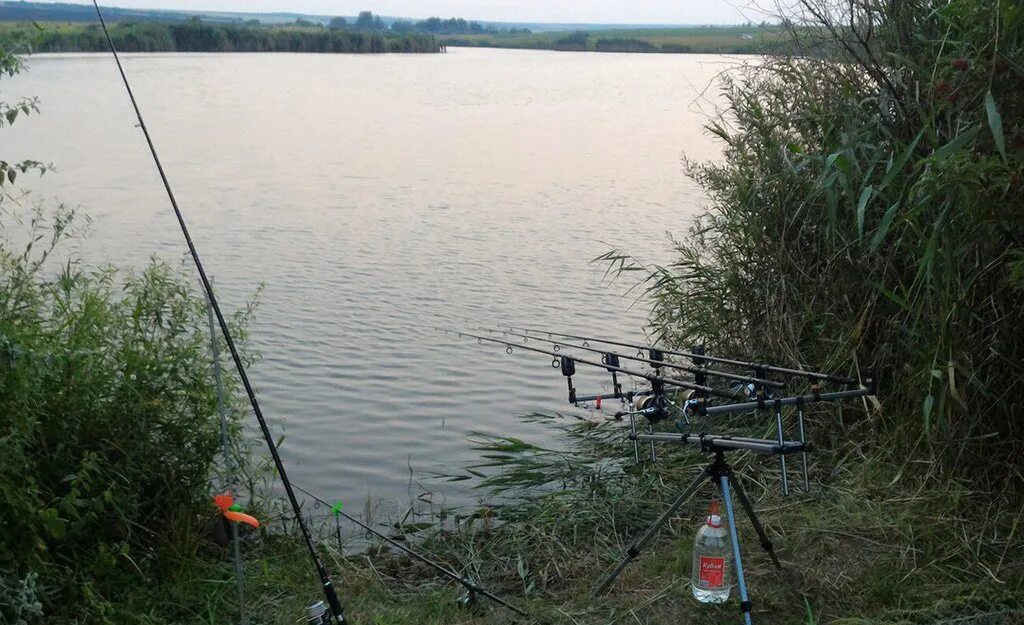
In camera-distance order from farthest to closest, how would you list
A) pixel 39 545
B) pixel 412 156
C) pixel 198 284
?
pixel 412 156 < pixel 198 284 < pixel 39 545

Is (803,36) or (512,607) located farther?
(803,36)

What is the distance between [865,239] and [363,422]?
3.15 metres

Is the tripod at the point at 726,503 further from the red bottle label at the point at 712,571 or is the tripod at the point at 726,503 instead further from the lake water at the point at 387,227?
the lake water at the point at 387,227

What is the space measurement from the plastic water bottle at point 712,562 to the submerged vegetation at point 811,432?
0.07 meters

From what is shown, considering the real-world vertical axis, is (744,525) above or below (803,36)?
below

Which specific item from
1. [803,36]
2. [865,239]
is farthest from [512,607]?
[803,36]

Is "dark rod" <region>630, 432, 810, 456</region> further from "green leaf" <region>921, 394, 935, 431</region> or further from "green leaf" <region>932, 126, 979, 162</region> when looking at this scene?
"green leaf" <region>932, 126, 979, 162</region>

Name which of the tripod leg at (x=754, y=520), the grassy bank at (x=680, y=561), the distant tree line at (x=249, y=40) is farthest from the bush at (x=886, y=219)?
the distant tree line at (x=249, y=40)

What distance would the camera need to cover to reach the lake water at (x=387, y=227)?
645 centimetres

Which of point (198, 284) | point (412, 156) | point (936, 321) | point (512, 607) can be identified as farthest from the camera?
point (412, 156)

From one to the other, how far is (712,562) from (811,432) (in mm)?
1606

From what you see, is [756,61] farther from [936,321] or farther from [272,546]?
[272,546]

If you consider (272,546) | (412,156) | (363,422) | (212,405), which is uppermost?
(212,405)

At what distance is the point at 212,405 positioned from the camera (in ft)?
13.8
